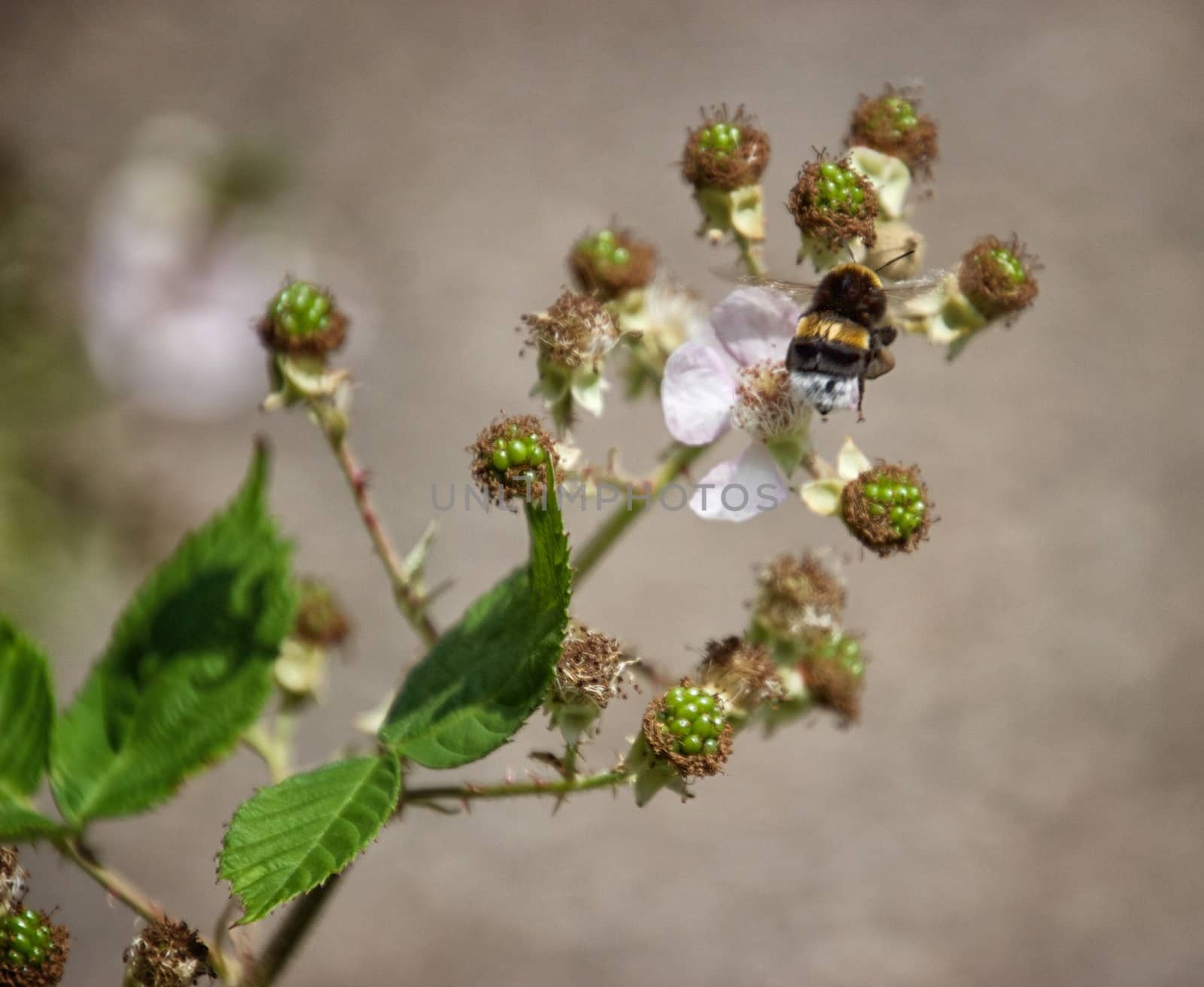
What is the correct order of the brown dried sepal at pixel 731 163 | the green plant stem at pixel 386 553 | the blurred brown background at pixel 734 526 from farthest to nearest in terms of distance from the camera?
the blurred brown background at pixel 734 526 < the brown dried sepal at pixel 731 163 < the green plant stem at pixel 386 553

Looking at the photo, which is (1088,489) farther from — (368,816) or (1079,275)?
(368,816)

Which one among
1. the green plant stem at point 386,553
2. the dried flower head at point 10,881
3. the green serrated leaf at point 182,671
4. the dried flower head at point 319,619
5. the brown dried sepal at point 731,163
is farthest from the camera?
the dried flower head at point 319,619

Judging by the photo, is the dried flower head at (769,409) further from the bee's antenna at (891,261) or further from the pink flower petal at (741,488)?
the bee's antenna at (891,261)

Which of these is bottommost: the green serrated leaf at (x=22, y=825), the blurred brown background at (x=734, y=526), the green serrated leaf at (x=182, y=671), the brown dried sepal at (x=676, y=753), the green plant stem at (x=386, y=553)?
the green serrated leaf at (x=22, y=825)

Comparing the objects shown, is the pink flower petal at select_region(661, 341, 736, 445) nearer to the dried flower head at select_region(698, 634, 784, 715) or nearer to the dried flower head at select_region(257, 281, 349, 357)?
the dried flower head at select_region(698, 634, 784, 715)

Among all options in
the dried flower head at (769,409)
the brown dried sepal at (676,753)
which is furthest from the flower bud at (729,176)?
the brown dried sepal at (676,753)

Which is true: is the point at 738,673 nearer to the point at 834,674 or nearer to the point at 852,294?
the point at 834,674
